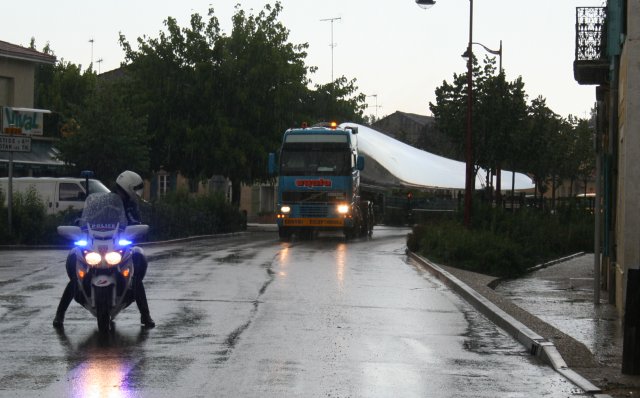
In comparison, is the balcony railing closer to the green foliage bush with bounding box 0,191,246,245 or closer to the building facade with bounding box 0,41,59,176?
the green foliage bush with bounding box 0,191,246,245

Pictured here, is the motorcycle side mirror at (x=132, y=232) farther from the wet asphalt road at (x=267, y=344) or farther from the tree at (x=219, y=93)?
the tree at (x=219, y=93)

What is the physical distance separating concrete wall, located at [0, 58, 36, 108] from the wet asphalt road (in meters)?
25.9

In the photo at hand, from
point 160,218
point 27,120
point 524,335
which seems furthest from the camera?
point 27,120

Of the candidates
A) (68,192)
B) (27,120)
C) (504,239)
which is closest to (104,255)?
(504,239)

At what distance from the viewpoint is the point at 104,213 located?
12.1 metres

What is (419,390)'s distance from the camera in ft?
29.6

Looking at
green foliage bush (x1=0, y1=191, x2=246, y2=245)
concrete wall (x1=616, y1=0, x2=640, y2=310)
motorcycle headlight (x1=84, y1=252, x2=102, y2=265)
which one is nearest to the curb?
concrete wall (x1=616, y1=0, x2=640, y2=310)

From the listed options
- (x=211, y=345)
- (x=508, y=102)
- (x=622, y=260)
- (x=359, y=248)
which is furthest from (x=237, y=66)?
(x=211, y=345)

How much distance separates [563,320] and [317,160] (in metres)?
21.4

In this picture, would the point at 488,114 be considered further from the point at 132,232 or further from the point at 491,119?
the point at 132,232

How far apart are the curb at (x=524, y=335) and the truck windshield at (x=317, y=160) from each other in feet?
50.9

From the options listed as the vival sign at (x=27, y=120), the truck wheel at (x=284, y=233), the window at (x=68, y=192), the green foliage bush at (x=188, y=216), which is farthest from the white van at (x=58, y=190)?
the truck wheel at (x=284, y=233)

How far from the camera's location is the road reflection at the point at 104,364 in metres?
8.69

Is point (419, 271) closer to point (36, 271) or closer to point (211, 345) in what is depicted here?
point (36, 271)
